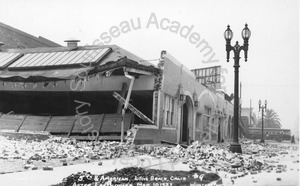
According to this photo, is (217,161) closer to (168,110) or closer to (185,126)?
(168,110)

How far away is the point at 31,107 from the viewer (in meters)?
19.2

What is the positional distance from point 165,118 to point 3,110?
9.11 metres

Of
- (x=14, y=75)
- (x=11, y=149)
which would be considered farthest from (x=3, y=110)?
(x=11, y=149)

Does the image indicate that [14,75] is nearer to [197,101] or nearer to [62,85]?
[62,85]

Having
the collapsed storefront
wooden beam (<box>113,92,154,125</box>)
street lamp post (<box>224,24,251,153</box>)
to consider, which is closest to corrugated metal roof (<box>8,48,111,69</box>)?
the collapsed storefront

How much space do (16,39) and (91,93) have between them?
1537cm

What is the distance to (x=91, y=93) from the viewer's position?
18000mm

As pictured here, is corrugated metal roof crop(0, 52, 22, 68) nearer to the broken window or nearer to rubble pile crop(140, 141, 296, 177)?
the broken window

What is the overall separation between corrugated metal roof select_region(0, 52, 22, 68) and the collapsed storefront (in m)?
0.06

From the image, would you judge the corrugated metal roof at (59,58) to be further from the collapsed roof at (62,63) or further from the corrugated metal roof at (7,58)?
the corrugated metal roof at (7,58)

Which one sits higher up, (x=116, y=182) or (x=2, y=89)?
(x=2, y=89)

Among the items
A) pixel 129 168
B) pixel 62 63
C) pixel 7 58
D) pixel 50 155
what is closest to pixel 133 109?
pixel 62 63

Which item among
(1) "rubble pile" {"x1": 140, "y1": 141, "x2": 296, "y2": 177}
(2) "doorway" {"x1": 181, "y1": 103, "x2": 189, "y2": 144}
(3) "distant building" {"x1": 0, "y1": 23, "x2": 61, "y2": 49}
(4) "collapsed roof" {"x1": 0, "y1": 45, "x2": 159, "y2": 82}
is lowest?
(1) "rubble pile" {"x1": 140, "y1": 141, "x2": 296, "y2": 177}

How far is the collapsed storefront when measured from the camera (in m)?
15.6
